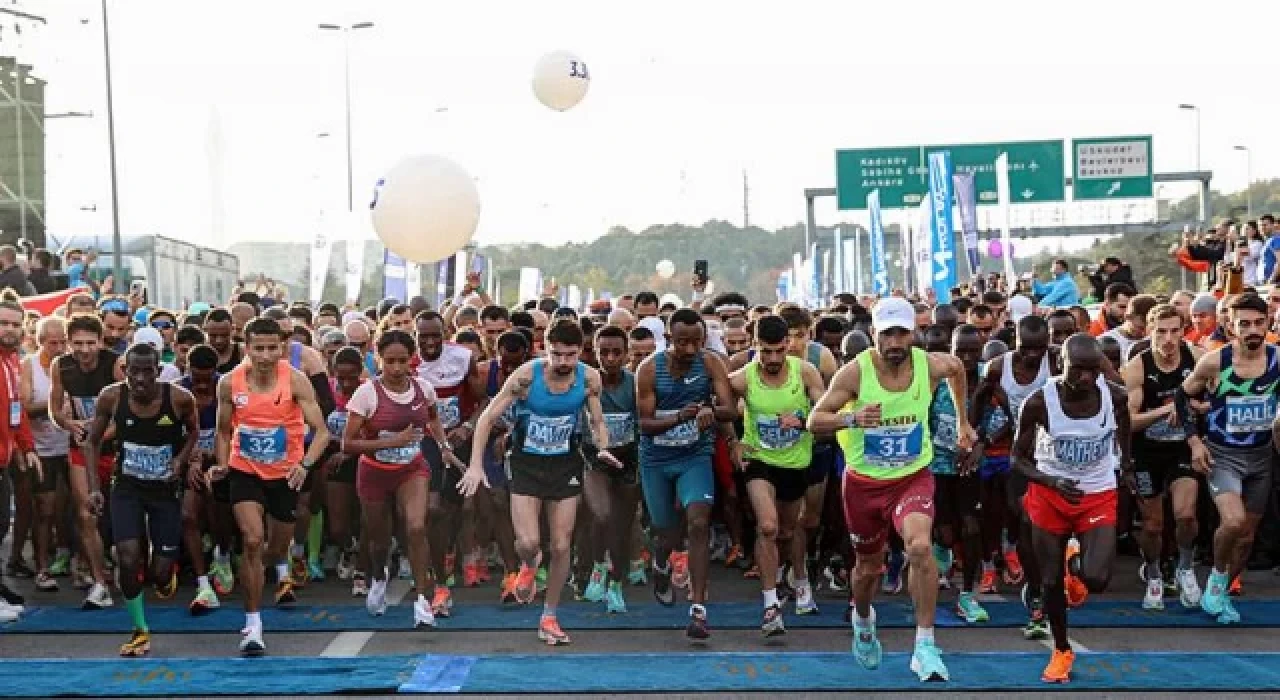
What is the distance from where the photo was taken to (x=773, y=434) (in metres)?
10.4

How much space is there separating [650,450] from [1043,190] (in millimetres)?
45204

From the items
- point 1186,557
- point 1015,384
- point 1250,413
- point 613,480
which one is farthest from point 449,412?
point 1250,413

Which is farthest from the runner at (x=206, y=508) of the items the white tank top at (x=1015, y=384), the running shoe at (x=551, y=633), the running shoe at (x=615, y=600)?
the white tank top at (x=1015, y=384)

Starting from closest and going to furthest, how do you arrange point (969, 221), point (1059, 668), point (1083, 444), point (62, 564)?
point (1059, 668)
point (1083, 444)
point (62, 564)
point (969, 221)

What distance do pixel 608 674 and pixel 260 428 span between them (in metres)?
2.68

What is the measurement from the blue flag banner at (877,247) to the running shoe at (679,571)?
2254 cm

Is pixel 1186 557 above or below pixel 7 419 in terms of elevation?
below

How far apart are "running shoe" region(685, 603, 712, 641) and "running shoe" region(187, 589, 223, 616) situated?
358cm

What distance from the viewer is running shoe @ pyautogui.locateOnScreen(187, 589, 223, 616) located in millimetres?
11523

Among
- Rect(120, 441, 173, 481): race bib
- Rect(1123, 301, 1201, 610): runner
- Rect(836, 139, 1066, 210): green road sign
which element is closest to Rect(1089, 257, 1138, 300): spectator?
Rect(1123, 301, 1201, 610): runner

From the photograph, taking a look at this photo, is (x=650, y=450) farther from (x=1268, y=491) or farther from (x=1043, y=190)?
(x=1043, y=190)

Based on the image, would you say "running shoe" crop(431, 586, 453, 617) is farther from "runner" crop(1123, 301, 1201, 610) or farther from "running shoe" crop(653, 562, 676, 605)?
"runner" crop(1123, 301, 1201, 610)

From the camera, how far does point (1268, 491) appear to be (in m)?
11.0

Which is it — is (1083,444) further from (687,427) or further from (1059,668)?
(687,427)
